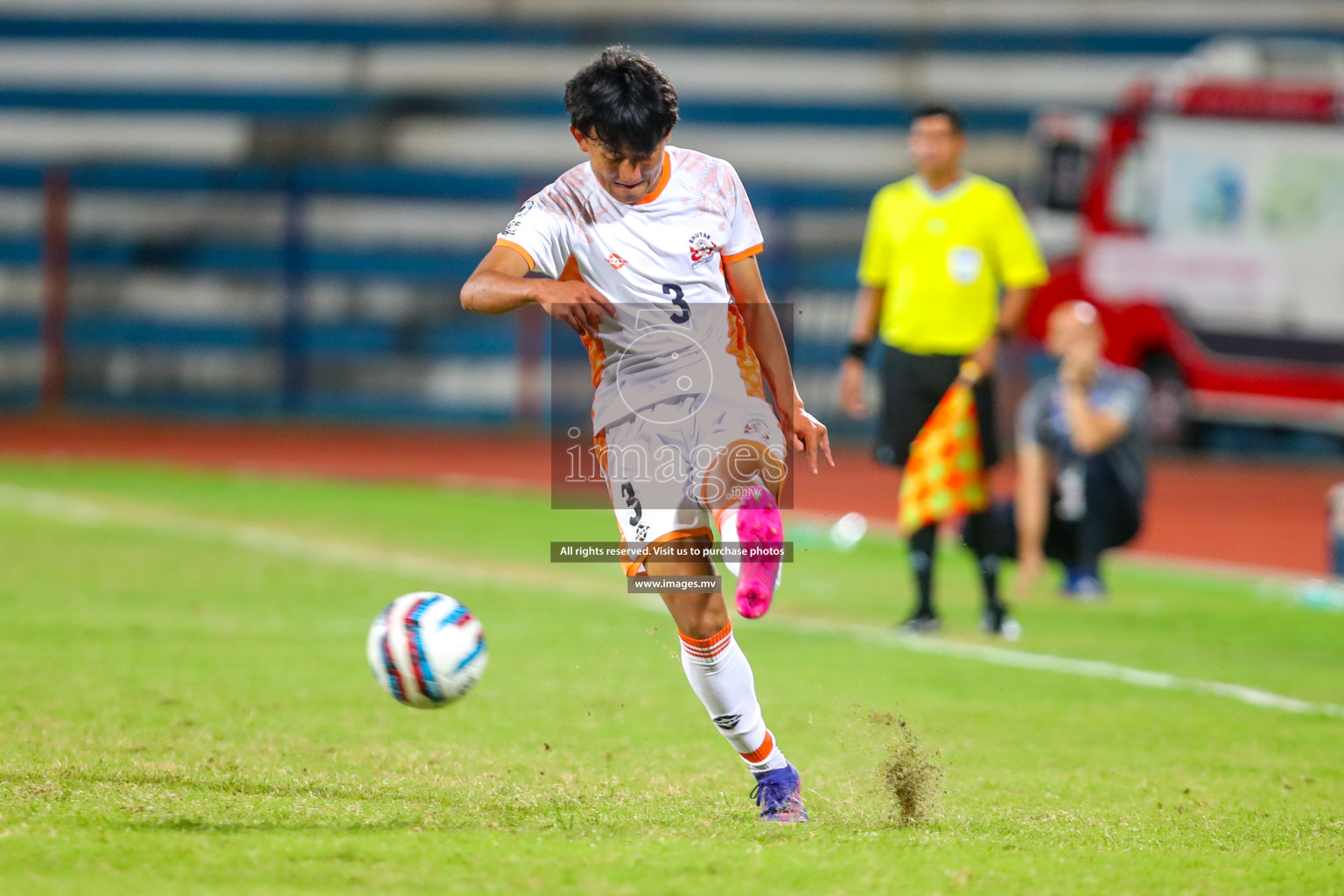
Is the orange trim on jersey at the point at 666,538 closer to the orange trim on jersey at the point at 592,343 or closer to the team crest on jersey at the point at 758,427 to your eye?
the team crest on jersey at the point at 758,427

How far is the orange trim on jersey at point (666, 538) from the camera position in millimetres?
5012

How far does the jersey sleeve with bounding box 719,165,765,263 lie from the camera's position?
5.20 m

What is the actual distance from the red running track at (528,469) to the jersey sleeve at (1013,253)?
4958 millimetres

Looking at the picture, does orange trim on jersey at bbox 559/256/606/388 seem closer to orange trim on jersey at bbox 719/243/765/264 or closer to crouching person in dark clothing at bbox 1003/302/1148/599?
orange trim on jersey at bbox 719/243/765/264

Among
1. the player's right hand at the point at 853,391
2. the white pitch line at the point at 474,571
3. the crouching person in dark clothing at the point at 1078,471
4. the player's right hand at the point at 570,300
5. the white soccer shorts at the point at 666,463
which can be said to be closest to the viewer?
the player's right hand at the point at 570,300

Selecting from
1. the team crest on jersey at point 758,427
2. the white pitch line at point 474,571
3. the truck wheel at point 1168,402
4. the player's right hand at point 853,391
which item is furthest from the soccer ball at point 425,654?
the truck wheel at point 1168,402

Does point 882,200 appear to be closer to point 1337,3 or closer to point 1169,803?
point 1169,803

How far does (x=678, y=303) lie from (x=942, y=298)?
395cm

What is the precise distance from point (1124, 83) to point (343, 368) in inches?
452

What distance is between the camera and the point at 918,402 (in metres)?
8.86

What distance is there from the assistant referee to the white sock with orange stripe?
3885 millimetres

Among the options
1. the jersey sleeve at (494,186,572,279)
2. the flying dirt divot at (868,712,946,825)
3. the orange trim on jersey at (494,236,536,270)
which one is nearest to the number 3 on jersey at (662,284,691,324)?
the jersey sleeve at (494,186,572,279)

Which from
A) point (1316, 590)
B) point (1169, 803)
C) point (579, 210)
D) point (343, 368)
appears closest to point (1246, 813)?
point (1169, 803)

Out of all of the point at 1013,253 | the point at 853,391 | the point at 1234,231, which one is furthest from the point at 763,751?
the point at 1234,231
